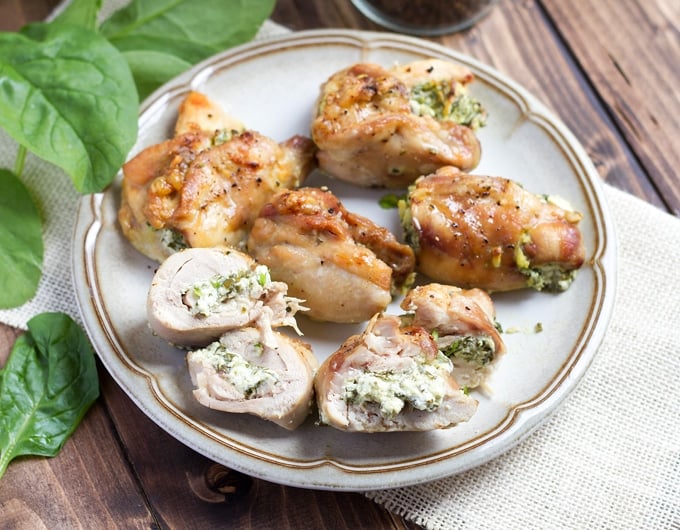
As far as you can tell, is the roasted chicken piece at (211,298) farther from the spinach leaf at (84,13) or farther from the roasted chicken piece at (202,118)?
the spinach leaf at (84,13)

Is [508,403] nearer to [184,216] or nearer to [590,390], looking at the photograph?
[590,390]

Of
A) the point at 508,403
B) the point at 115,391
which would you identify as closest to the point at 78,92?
the point at 115,391

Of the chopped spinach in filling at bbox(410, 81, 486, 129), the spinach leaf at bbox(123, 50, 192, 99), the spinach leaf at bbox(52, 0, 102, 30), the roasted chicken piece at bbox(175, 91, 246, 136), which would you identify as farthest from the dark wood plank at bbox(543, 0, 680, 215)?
the spinach leaf at bbox(52, 0, 102, 30)

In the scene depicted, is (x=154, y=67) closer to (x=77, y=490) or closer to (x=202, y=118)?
(x=202, y=118)

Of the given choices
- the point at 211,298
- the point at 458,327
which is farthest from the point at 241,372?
the point at 458,327

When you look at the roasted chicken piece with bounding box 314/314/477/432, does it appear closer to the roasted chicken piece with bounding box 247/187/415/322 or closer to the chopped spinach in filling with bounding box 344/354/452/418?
the chopped spinach in filling with bounding box 344/354/452/418
